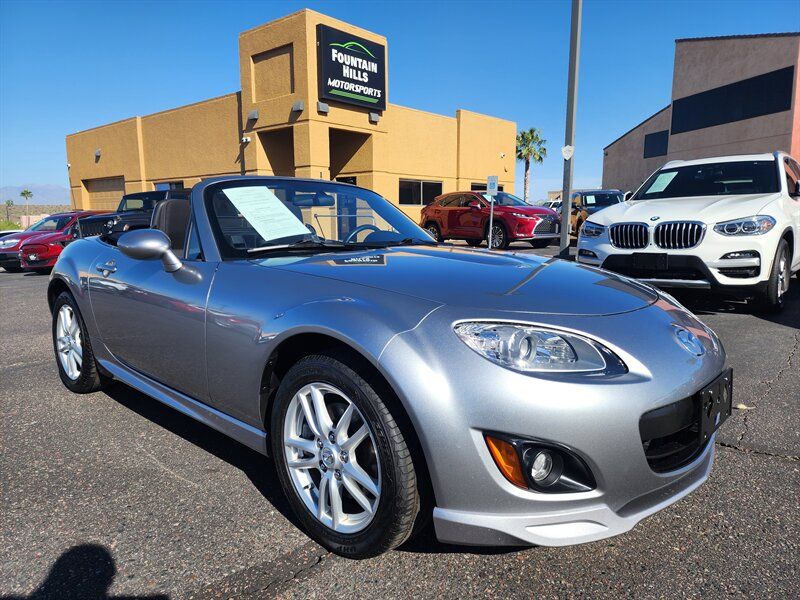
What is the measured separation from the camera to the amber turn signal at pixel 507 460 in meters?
1.70

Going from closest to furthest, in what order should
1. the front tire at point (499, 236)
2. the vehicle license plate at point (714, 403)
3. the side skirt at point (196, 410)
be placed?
the vehicle license plate at point (714, 403)
the side skirt at point (196, 410)
the front tire at point (499, 236)

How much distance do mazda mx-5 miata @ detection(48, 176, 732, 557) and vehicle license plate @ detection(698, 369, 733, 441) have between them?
12 millimetres

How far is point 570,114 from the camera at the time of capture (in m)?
11.0

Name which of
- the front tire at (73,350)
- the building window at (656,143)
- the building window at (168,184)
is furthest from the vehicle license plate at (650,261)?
the building window at (656,143)

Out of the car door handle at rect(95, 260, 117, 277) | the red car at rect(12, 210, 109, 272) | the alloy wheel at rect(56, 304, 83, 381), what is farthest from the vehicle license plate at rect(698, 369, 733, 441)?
Result: the red car at rect(12, 210, 109, 272)

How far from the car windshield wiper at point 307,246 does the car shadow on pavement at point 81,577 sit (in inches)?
54.0

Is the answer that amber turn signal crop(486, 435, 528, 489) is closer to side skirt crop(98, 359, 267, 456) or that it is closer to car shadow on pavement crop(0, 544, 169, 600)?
side skirt crop(98, 359, 267, 456)

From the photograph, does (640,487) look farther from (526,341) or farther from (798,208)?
(798,208)

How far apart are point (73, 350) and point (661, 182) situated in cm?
670

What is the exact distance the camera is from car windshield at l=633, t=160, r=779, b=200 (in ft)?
21.3

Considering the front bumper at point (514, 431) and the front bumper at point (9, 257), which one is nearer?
the front bumper at point (514, 431)

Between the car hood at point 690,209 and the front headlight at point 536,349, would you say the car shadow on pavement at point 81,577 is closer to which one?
the front headlight at point 536,349

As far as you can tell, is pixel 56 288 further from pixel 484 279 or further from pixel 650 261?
pixel 650 261

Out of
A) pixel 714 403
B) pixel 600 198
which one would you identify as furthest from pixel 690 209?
pixel 600 198
